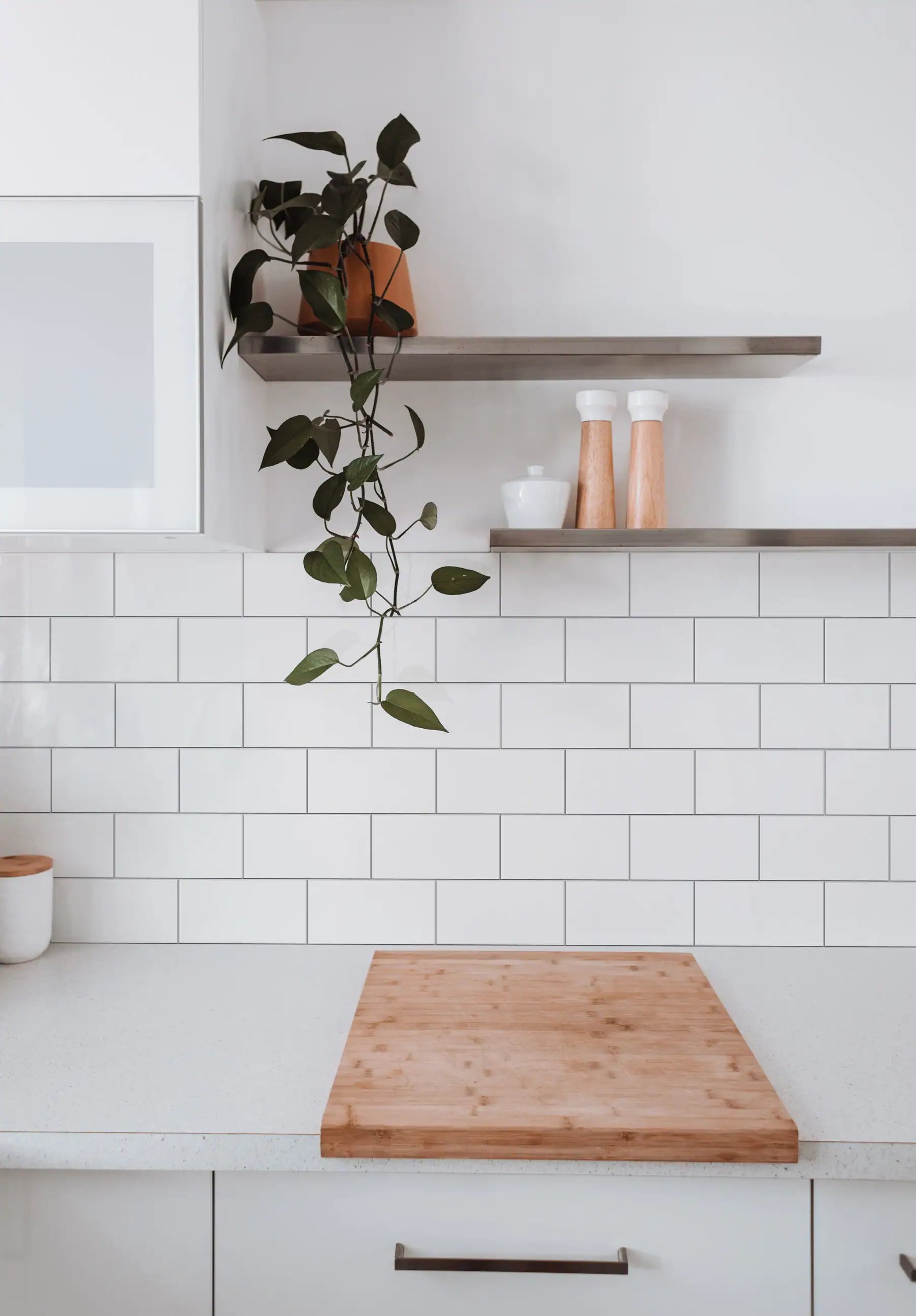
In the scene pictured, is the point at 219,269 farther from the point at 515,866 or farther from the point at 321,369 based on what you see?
the point at 515,866

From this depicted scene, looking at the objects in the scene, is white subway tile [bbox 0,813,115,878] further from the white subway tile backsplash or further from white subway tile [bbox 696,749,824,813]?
white subway tile [bbox 696,749,824,813]

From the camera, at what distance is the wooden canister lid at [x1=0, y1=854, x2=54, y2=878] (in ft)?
4.76

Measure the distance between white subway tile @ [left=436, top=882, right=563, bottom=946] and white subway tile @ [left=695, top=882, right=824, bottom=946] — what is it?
0.24 m

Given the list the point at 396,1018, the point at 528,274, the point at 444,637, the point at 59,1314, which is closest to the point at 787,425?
the point at 528,274

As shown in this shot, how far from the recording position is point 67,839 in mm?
1588

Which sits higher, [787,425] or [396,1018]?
[787,425]

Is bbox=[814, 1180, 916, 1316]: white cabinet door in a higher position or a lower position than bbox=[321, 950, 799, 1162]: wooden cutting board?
→ lower

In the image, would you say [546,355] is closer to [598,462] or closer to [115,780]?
[598,462]

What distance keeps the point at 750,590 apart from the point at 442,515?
52 centimetres

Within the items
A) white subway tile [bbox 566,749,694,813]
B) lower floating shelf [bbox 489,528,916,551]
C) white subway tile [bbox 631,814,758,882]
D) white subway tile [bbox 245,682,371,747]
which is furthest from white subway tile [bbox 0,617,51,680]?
white subway tile [bbox 631,814,758,882]

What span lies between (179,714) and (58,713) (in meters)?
0.20

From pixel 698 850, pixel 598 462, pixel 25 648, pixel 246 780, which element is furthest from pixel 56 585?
pixel 698 850

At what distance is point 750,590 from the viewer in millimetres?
1562

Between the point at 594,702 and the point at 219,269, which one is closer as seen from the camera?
the point at 219,269
